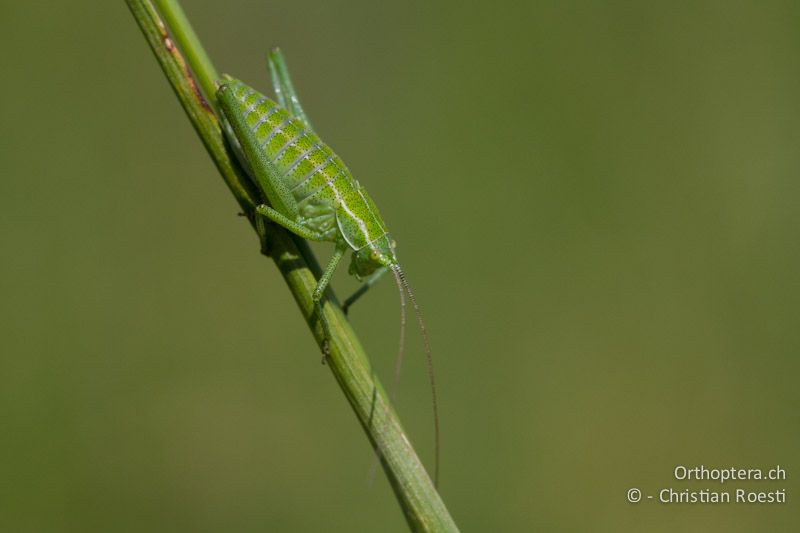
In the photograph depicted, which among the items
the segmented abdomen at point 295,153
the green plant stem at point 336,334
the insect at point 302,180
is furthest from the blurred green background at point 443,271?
the green plant stem at point 336,334

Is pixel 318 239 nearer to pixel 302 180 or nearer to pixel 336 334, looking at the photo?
pixel 302 180

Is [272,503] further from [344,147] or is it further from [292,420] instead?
[344,147]

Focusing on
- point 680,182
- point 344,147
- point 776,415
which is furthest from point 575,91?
point 776,415

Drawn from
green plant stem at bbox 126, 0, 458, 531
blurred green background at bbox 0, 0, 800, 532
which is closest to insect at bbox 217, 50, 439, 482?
green plant stem at bbox 126, 0, 458, 531

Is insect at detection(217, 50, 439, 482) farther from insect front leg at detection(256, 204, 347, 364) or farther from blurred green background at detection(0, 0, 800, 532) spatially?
blurred green background at detection(0, 0, 800, 532)

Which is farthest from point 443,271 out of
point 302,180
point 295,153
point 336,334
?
point 336,334
